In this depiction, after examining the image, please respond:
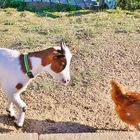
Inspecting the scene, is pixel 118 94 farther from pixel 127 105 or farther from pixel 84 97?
pixel 84 97

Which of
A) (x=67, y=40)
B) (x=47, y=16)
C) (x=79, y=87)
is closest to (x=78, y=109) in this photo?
(x=79, y=87)

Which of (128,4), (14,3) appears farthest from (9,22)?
(128,4)

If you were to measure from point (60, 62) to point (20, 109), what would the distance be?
63cm

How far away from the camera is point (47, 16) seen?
27.6 ft

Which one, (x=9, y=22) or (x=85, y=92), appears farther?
(x=9, y=22)

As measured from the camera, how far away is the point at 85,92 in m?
5.54

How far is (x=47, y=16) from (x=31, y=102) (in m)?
3.37

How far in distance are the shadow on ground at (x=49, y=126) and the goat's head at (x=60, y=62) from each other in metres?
0.59

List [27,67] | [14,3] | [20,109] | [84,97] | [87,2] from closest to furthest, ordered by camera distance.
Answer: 1. [27,67]
2. [20,109]
3. [84,97]
4. [14,3]
5. [87,2]

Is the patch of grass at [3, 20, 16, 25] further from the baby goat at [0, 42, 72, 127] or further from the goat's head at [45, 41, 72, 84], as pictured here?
the goat's head at [45, 41, 72, 84]

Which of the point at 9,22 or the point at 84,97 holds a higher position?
the point at 9,22

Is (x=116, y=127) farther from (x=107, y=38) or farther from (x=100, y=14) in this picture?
(x=100, y=14)

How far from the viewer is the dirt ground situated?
491cm

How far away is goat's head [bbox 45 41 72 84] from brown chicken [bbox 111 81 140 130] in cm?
59
